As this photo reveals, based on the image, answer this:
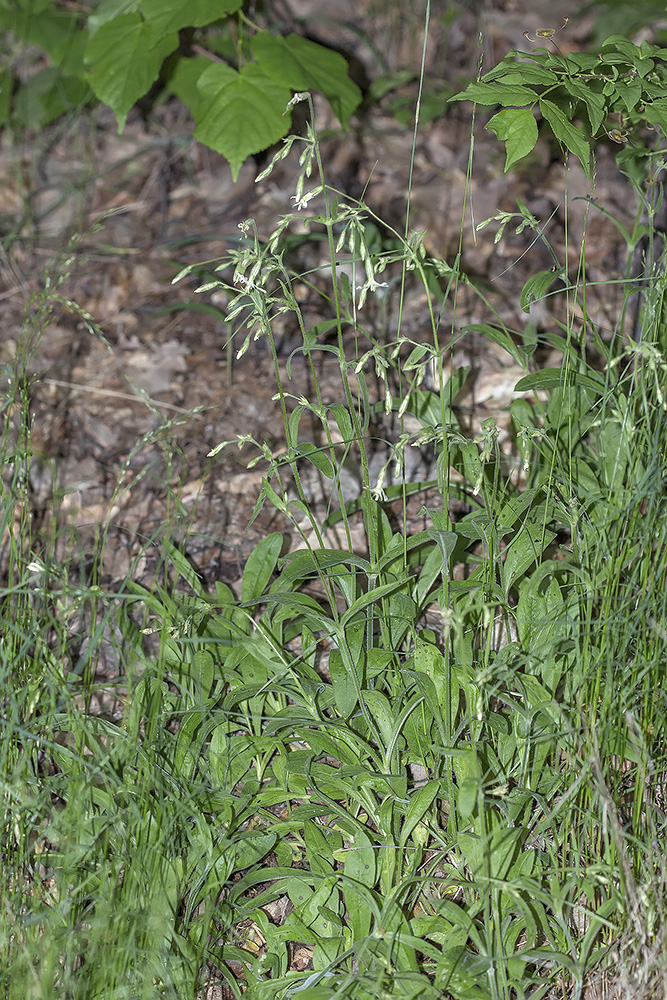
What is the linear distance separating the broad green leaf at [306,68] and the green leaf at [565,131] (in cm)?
118

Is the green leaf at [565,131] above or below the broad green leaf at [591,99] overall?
below

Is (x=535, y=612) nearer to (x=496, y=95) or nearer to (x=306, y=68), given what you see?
(x=496, y=95)

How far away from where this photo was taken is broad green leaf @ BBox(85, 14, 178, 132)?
7.82 ft

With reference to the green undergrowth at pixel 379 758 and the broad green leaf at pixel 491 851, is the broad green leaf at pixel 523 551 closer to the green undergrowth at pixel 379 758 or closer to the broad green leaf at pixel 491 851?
the green undergrowth at pixel 379 758

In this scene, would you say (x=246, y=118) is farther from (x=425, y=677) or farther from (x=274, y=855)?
(x=274, y=855)

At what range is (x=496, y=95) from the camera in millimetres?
1352

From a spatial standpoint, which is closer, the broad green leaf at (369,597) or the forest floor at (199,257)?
the broad green leaf at (369,597)

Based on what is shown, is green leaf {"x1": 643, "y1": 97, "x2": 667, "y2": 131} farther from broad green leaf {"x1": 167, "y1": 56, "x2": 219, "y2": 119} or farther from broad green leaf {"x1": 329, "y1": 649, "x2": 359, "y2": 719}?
broad green leaf {"x1": 167, "y1": 56, "x2": 219, "y2": 119}

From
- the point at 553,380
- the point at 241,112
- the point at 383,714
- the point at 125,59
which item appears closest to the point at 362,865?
the point at 383,714

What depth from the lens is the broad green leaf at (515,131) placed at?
1385 mm

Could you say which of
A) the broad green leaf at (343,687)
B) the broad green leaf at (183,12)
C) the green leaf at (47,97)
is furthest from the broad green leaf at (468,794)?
the green leaf at (47,97)

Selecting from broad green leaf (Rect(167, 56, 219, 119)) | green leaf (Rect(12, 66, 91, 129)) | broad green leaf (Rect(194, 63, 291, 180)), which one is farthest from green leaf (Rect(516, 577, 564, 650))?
green leaf (Rect(12, 66, 91, 129))

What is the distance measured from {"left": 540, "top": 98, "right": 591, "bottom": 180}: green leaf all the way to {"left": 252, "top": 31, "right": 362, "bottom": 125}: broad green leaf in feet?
3.86

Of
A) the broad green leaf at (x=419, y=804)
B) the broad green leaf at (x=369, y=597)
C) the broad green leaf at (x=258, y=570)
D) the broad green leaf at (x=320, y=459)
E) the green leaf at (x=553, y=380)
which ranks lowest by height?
the broad green leaf at (x=419, y=804)
